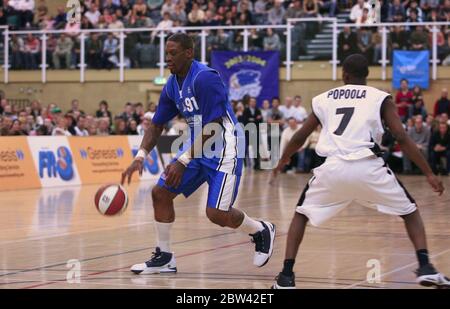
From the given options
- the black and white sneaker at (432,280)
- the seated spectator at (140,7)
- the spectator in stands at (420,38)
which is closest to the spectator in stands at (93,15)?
the seated spectator at (140,7)

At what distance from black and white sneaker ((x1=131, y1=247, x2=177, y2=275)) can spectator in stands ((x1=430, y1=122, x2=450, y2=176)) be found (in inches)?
778

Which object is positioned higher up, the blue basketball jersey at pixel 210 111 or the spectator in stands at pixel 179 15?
the spectator in stands at pixel 179 15

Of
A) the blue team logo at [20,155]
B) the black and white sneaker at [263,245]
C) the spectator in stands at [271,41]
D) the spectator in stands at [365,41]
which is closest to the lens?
the black and white sneaker at [263,245]

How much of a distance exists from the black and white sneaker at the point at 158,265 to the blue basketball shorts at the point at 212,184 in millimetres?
650

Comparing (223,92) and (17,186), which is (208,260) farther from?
(17,186)

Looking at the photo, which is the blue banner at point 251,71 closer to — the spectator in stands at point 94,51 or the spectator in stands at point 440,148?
the spectator in stands at point 94,51

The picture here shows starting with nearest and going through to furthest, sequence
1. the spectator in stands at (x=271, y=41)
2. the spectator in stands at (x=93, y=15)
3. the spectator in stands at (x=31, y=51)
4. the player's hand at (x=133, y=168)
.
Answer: the player's hand at (x=133, y=168) < the spectator in stands at (x=271, y=41) < the spectator in stands at (x=31, y=51) < the spectator in stands at (x=93, y=15)

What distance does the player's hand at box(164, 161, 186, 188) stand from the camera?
9.59 m

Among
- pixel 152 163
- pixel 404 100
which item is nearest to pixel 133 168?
pixel 152 163

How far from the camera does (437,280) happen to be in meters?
8.27

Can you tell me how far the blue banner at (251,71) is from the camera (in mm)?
32094

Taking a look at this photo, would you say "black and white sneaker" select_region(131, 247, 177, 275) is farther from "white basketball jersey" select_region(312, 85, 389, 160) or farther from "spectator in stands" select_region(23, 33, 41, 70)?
"spectator in stands" select_region(23, 33, 41, 70)

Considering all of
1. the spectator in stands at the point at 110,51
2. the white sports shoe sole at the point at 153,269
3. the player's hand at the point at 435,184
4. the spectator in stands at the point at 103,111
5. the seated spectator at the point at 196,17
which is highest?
the seated spectator at the point at 196,17

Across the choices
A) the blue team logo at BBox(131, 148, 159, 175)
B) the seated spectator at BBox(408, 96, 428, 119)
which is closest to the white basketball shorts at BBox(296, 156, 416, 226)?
the blue team logo at BBox(131, 148, 159, 175)
